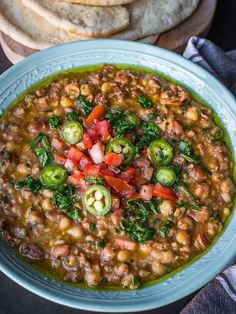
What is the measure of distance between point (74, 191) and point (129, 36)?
2537mm

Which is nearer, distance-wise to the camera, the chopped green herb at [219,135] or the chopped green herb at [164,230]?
the chopped green herb at [164,230]

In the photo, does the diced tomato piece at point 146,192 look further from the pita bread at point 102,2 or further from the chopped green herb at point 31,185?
the pita bread at point 102,2

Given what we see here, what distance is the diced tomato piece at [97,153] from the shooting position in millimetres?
5352

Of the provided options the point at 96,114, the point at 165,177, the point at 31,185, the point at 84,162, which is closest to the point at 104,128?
the point at 96,114

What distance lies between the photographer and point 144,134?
563 cm

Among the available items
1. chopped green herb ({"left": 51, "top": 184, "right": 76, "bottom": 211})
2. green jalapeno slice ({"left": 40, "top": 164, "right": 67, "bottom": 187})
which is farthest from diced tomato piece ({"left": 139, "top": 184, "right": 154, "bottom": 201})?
green jalapeno slice ({"left": 40, "top": 164, "right": 67, "bottom": 187})

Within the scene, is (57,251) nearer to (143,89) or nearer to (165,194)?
(165,194)

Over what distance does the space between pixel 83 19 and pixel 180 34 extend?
127 cm

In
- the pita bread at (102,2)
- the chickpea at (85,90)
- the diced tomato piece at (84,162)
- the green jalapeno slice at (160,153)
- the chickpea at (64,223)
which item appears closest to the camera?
the chickpea at (64,223)

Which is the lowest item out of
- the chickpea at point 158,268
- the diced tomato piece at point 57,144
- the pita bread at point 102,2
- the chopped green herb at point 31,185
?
the chickpea at point 158,268

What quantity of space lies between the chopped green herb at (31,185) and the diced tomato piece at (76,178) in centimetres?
28

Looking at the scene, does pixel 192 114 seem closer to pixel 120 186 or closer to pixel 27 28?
pixel 120 186

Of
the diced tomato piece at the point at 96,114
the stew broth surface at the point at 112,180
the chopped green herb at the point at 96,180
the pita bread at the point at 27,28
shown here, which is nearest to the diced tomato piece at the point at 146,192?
the stew broth surface at the point at 112,180

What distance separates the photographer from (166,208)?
5160mm
